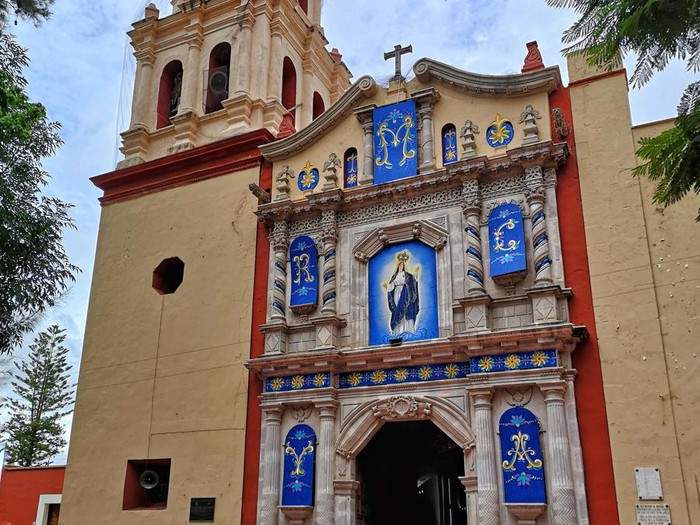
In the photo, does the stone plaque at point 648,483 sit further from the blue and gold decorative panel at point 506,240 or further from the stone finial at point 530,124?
the stone finial at point 530,124

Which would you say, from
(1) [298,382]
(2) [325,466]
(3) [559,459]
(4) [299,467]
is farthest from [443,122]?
(4) [299,467]

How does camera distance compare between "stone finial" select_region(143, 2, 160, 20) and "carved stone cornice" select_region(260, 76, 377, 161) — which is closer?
"carved stone cornice" select_region(260, 76, 377, 161)

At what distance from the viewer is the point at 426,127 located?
1135 centimetres

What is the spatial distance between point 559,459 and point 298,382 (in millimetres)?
3915

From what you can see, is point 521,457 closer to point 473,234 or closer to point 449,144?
point 473,234

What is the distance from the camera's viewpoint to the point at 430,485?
13.0 meters

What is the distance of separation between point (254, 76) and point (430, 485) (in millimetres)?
8303

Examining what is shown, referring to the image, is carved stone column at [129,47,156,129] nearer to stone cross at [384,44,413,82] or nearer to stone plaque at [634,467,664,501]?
stone cross at [384,44,413,82]

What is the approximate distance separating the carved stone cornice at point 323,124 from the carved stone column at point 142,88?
359cm

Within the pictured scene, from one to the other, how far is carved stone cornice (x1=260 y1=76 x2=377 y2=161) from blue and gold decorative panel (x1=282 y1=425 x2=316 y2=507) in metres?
4.73

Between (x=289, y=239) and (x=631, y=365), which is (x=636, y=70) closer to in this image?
(x=631, y=365)

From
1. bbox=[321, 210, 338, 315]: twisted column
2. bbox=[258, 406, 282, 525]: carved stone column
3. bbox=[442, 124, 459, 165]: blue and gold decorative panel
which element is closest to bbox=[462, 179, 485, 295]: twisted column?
bbox=[442, 124, 459, 165]: blue and gold decorative panel

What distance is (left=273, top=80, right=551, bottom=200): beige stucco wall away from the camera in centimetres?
1070

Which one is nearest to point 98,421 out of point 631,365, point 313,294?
point 313,294
